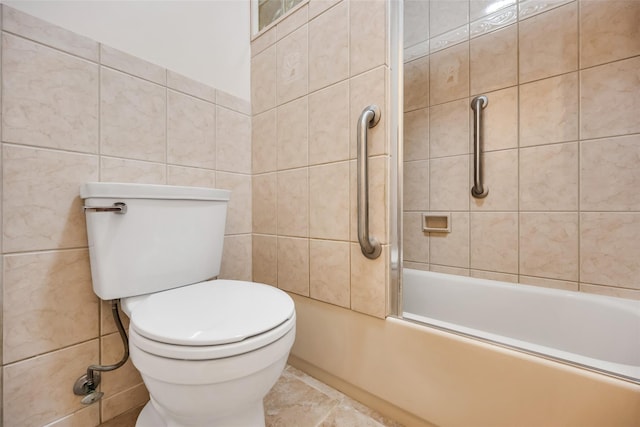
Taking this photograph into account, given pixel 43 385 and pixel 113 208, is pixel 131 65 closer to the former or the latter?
pixel 113 208

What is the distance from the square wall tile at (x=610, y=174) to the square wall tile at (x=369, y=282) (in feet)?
2.93

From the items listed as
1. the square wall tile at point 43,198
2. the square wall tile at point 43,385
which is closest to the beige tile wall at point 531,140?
the square wall tile at point 43,198

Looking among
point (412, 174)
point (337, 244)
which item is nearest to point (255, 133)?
point (337, 244)

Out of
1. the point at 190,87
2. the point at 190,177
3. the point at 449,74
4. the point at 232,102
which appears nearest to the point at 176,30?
the point at 190,87

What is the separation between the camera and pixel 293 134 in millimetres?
1159

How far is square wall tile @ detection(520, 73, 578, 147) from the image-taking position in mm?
1125

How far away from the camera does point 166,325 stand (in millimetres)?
566

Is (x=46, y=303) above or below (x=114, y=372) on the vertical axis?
above

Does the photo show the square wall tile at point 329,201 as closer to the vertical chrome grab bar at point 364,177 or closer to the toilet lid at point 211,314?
the vertical chrome grab bar at point 364,177

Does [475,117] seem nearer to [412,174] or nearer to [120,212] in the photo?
[412,174]

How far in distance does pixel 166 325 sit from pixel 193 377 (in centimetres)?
12

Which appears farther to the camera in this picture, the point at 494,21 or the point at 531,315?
the point at 494,21

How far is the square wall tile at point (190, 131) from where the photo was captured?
105 cm

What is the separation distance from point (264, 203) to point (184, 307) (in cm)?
68
